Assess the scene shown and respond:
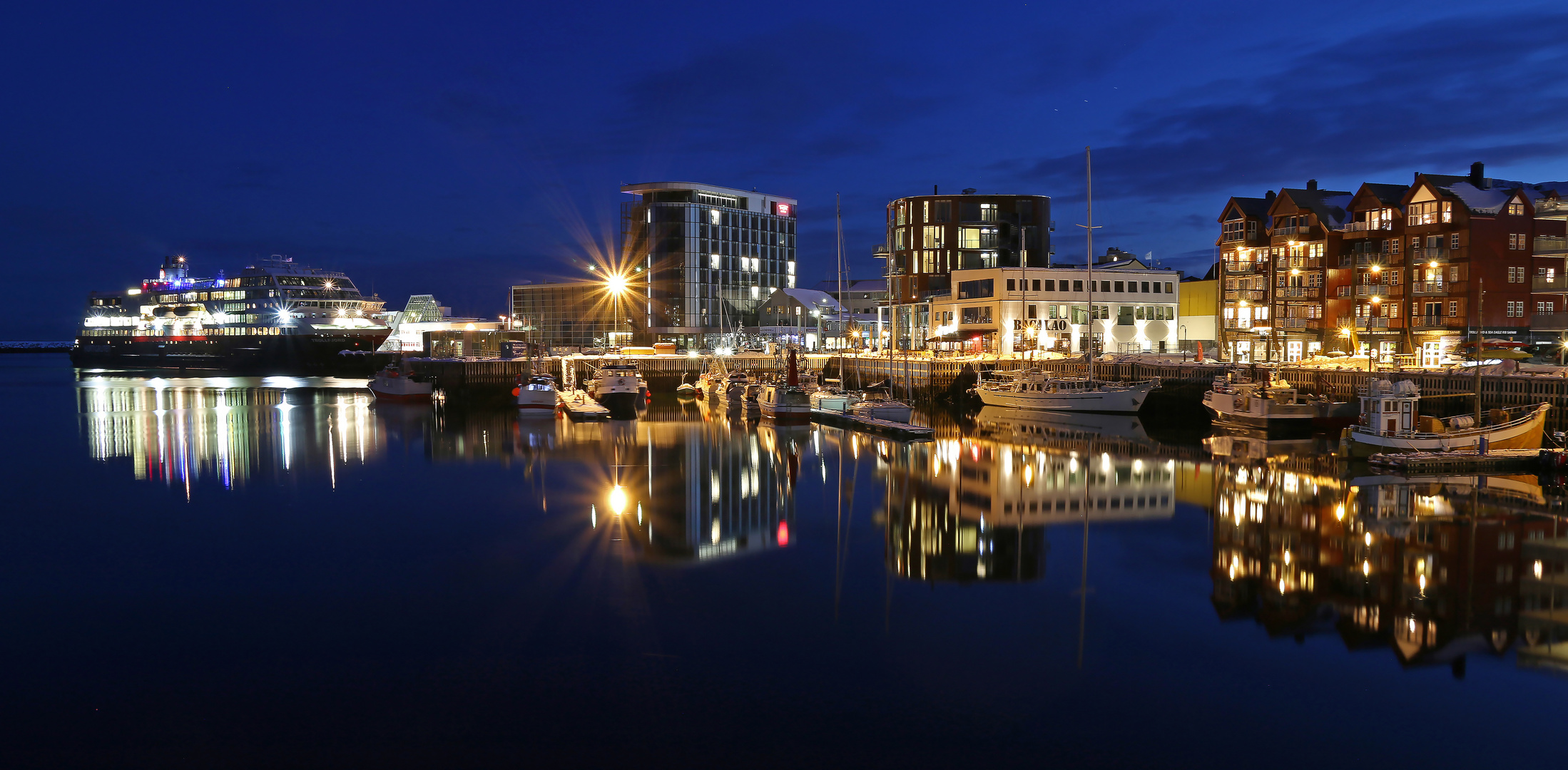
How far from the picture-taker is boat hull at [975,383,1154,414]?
51.7 m

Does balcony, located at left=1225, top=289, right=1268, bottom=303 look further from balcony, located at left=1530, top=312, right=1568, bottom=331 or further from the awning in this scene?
the awning

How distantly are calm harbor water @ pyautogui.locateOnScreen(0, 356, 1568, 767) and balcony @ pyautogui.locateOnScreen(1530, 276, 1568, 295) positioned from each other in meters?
34.2

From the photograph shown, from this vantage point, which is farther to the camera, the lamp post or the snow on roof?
the lamp post

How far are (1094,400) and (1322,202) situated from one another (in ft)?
88.2

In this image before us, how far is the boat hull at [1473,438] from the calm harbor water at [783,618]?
A: 5.91ft

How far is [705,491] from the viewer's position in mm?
29188

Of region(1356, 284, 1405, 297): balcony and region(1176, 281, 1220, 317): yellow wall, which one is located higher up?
region(1176, 281, 1220, 317): yellow wall

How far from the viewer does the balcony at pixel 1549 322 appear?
54.1 meters

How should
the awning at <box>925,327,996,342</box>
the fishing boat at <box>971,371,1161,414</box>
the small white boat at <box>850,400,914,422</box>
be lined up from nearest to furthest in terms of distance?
the small white boat at <box>850,400,914,422</box>
the fishing boat at <box>971,371,1161,414</box>
the awning at <box>925,327,996,342</box>

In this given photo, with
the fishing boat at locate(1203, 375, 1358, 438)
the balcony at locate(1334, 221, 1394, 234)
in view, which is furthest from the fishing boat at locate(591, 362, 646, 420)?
the balcony at locate(1334, 221, 1394, 234)

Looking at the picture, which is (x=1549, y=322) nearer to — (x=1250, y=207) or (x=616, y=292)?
(x=1250, y=207)

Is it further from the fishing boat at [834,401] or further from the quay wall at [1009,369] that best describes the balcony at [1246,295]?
the fishing boat at [834,401]

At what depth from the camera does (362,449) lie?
40.2 m

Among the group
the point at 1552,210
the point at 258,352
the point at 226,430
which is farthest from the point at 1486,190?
the point at 258,352
